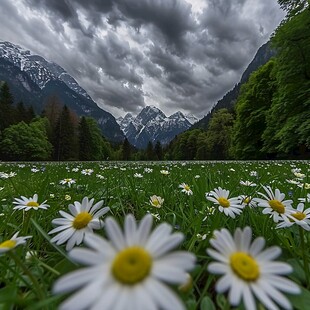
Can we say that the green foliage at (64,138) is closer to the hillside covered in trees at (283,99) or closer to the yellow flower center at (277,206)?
the hillside covered in trees at (283,99)

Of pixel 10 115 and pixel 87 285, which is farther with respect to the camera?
pixel 10 115

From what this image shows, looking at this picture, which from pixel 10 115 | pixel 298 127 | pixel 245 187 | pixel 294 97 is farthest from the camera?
pixel 10 115

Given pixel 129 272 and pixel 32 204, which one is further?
pixel 32 204

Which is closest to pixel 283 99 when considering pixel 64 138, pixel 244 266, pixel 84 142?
pixel 244 266

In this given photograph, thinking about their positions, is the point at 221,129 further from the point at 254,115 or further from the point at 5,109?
the point at 5,109

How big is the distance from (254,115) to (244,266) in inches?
1427

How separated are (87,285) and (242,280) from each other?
362 mm

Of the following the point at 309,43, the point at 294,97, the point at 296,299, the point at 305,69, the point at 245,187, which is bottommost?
the point at 296,299

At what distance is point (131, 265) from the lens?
1.77 ft

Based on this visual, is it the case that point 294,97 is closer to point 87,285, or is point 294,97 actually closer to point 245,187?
point 245,187

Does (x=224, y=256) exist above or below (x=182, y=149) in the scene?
below

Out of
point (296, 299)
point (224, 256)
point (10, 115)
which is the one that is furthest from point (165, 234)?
point (10, 115)

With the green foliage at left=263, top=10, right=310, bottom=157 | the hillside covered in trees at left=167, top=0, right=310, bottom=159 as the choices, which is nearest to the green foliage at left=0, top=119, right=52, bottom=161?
the hillside covered in trees at left=167, top=0, right=310, bottom=159

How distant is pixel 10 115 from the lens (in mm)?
52625
